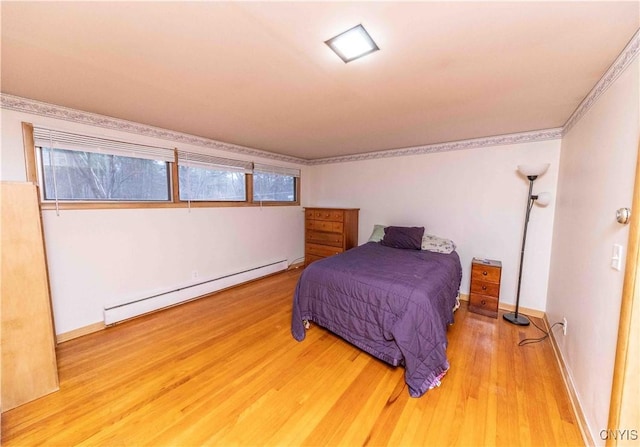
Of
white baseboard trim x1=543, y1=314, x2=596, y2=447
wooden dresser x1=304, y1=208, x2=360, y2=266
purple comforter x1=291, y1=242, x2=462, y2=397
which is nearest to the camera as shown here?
white baseboard trim x1=543, y1=314, x2=596, y2=447

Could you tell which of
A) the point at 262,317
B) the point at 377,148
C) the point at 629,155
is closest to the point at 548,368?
the point at 629,155

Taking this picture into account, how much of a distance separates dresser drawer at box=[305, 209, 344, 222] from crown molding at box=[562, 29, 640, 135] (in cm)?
278

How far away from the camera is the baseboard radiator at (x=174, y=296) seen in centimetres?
250

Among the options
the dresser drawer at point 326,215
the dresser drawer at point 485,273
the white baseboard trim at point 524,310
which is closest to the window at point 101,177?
the dresser drawer at point 326,215

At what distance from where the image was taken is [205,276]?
3344mm

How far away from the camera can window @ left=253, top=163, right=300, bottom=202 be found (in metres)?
3.95

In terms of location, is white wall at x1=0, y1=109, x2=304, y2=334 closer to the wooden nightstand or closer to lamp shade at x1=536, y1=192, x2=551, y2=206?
the wooden nightstand

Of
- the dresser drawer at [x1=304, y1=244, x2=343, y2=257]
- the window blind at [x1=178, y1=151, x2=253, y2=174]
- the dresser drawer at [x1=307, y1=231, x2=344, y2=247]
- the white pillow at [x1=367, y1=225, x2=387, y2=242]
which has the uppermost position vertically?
the window blind at [x1=178, y1=151, x2=253, y2=174]

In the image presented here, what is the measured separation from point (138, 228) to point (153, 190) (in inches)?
18.5

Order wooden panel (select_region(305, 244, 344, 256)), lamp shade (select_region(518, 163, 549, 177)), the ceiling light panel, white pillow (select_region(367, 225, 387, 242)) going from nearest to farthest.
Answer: the ceiling light panel
lamp shade (select_region(518, 163, 549, 177))
white pillow (select_region(367, 225, 387, 242))
wooden panel (select_region(305, 244, 344, 256))

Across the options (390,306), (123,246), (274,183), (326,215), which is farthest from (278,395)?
(274,183)

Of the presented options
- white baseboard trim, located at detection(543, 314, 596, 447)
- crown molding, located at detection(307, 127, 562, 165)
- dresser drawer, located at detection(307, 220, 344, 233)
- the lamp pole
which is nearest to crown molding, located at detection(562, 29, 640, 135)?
crown molding, located at detection(307, 127, 562, 165)

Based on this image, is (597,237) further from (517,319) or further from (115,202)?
(115,202)

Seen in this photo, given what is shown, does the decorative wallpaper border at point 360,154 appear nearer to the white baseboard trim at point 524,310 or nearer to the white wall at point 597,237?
the white wall at point 597,237
